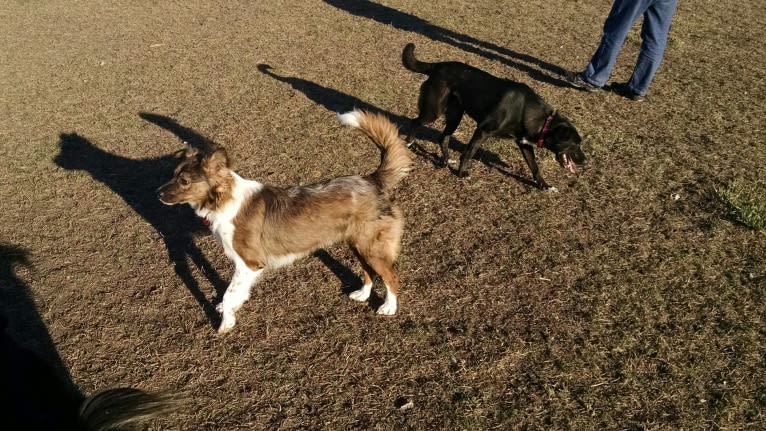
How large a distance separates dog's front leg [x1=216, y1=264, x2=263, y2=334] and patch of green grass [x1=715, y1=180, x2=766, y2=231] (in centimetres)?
461

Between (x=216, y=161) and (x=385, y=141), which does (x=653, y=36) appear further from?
(x=216, y=161)

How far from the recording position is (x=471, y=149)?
18.5ft

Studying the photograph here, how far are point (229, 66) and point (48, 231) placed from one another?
4.45 metres

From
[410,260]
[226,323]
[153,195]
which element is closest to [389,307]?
[410,260]

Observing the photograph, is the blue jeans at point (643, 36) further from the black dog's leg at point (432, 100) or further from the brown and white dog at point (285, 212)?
the brown and white dog at point (285, 212)

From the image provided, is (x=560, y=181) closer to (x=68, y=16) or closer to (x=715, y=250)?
(x=715, y=250)

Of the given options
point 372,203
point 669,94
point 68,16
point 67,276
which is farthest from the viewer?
point 68,16

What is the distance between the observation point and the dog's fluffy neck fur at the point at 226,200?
12.4 ft

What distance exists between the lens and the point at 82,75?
843 centimetres

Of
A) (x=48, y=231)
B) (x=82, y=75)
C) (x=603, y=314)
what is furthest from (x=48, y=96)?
(x=603, y=314)

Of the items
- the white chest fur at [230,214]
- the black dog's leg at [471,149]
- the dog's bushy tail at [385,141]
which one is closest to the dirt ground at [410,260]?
the black dog's leg at [471,149]

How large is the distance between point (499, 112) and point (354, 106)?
2.57 metres

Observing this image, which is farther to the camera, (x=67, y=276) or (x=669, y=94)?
(x=669, y=94)

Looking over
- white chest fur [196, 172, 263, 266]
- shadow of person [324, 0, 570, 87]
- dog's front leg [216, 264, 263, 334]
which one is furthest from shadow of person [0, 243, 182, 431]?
shadow of person [324, 0, 570, 87]
